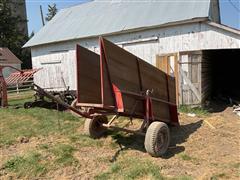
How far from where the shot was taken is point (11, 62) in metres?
38.8

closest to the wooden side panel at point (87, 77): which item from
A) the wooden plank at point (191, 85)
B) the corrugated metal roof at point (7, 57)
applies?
the wooden plank at point (191, 85)

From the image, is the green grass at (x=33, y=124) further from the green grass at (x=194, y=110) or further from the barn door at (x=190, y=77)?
the barn door at (x=190, y=77)

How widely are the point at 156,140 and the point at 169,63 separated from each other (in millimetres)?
6383

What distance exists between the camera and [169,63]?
13070mm

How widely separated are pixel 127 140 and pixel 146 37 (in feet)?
22.0

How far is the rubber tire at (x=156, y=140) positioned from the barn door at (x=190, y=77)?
5.21m

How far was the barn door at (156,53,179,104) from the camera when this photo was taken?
1276 centimetres

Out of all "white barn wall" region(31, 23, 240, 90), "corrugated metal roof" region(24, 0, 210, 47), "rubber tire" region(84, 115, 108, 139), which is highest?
"corrugated metal roof" region(24, 0, 210, 47)

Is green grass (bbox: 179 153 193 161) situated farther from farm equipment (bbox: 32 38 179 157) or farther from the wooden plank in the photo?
the wooden plank

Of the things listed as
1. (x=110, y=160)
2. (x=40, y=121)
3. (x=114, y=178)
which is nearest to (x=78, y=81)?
(x=110, y=160)

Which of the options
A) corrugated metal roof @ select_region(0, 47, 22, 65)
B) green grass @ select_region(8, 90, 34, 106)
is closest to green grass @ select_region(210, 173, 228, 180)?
green grass @ select_region(8, 90, 34, 106)

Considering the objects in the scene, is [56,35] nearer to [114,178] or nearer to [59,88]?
[59,88]

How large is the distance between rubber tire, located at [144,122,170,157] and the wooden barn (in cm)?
3255

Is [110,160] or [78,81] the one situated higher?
[78,81]
